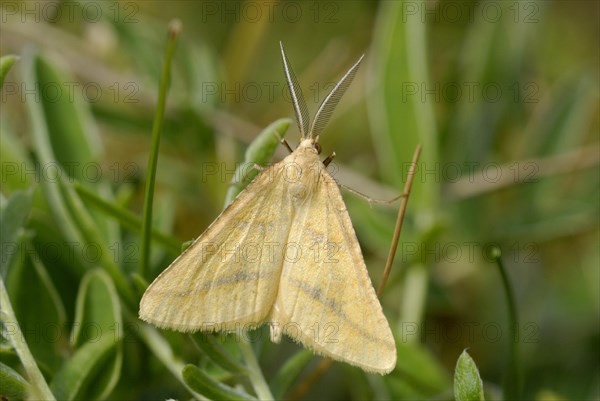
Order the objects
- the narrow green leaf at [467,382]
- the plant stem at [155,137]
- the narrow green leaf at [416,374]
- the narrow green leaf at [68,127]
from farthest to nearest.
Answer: the narrow green leaf at [68,127], the narrow green leaf at [416,374], the plant stem at [155,137], the narrow green leaf at [467,382]

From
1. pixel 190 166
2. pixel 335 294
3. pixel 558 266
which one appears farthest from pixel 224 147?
pixel 558 266

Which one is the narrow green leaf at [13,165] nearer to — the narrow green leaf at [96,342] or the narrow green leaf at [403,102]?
the narrow green leaf at [96,342]

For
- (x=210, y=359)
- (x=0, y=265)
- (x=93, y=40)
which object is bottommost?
(x=210, y=359)

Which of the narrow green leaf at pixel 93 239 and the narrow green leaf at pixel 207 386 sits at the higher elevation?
the narrow green leaf at pixel 93 239

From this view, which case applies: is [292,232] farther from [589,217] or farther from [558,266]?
[558,266]

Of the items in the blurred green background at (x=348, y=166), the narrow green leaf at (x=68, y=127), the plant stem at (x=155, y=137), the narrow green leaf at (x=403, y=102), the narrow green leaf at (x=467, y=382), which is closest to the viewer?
the narrow green leaf at (x=467, y=382)

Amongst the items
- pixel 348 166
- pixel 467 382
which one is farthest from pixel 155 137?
pixel 348 166

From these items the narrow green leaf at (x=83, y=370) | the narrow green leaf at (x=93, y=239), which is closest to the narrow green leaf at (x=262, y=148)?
the narrow green leaf at (x=93, y=239)

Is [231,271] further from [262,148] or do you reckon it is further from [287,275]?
[262,148]
